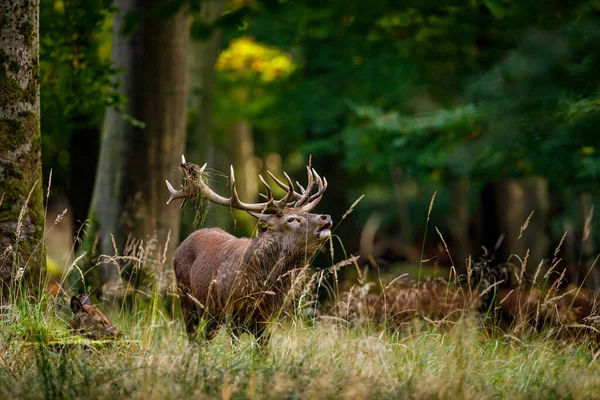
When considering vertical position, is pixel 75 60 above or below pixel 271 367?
above

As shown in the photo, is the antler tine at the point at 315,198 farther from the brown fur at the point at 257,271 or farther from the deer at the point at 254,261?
the brown fur at the point at 257,271

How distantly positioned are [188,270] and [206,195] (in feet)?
2.61

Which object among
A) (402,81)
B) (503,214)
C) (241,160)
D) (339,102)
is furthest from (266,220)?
(241,160)

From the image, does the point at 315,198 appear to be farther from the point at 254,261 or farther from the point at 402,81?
the point at 402,81

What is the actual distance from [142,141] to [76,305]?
4263 millimetres

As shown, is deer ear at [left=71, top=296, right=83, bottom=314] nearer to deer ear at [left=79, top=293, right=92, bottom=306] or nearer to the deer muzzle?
deer ear at [left=79, top=293, right=92, bottom=306]

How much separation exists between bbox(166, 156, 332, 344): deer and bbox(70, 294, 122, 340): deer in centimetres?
70

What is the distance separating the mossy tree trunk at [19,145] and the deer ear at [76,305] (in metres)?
0.47

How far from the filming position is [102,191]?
10016 mm

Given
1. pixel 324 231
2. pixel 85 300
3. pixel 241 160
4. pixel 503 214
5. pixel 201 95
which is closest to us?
pixel 85 300

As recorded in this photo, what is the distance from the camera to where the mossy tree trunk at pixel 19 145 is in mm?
6109

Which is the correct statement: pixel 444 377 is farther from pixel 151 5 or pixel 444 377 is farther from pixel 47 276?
pixel 151 5

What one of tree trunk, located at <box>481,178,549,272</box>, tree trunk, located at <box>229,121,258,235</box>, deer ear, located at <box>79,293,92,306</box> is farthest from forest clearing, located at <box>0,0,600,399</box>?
tree trunk, located at <box>229,121,258,235</box>

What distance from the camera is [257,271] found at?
676 centimetres
